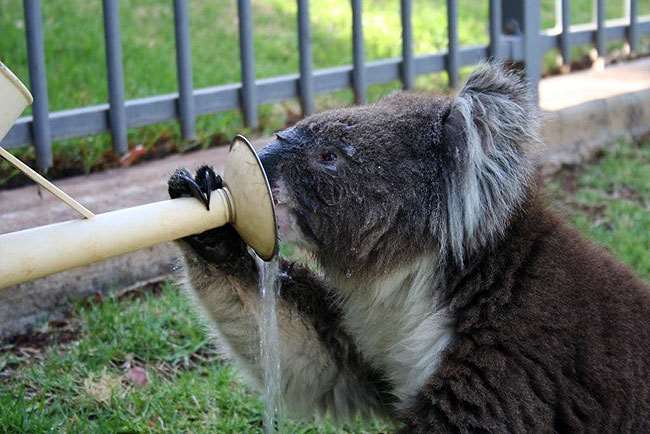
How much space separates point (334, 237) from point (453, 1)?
140 inches

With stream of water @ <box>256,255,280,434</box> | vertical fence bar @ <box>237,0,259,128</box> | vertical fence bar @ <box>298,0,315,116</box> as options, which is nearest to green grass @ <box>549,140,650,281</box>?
vertical fence bar @ <box>298,0,315,116</box>

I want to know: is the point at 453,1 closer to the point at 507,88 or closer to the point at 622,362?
the point at 507,88

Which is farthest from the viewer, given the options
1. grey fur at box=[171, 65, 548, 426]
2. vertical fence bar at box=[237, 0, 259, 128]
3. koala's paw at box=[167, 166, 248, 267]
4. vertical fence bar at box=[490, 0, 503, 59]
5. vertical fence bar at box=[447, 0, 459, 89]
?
vertical fence bar at box=[490, 0, 503, 59]

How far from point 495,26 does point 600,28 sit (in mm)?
1411

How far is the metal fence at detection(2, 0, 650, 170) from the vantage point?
4816mm

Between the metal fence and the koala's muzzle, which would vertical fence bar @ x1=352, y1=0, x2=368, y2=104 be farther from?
the koala's muzzle

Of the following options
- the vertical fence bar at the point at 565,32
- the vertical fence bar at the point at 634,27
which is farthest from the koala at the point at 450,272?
the vertical fence bar at the point at 634,27

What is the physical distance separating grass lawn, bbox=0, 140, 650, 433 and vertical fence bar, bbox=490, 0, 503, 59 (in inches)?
85.8

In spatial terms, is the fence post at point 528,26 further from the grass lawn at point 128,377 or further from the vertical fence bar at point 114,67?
the vertical fence bar at point 114,67

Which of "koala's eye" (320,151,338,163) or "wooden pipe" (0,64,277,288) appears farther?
"koala's eye" (320,151,338,163)

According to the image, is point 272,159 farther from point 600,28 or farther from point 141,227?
point 600,28

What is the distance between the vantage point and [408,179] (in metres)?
3.06

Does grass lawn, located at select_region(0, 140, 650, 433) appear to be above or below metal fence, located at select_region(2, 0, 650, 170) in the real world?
below

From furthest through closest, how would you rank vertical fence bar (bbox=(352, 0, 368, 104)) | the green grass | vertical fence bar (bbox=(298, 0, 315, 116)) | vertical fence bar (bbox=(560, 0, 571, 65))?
vertical fence bar (bbox=(560, 0, 571, 65)) → vertical fence bar (bbox=(352, 0, 368, 104)) → vertical fence bar (bbox=(298, 0, 315, 116)) → the green grass
